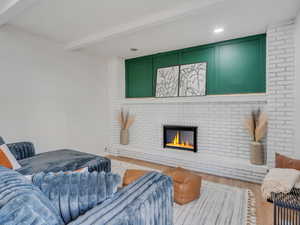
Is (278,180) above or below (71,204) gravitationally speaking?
below

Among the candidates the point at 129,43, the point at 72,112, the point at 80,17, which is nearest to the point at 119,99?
the point at 72,112

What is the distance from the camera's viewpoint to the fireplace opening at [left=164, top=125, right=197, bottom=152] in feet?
11.7

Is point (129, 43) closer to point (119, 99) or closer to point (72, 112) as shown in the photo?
point (119, 99)

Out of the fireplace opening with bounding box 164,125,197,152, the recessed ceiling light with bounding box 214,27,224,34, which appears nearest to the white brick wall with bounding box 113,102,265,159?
the fireplace opening with bounding box 164,125,197,152

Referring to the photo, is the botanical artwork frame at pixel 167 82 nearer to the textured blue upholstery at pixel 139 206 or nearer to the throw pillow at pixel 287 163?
the throw pillow at pixel 287 163

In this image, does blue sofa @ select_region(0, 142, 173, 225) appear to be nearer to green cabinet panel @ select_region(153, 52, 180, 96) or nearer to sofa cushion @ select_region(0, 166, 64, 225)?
sofa cushion @ select_region(0, 166, 64, 225)

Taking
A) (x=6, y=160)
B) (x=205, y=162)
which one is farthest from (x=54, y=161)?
(x=205, y=162)

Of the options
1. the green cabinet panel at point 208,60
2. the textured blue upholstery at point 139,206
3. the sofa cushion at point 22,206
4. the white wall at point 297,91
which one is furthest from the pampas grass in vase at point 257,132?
the sofa cushion at point 22,206

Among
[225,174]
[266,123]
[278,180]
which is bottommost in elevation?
[225,174]

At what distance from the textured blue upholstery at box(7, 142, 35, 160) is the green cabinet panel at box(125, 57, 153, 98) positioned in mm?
2541

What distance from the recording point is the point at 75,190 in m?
0.93

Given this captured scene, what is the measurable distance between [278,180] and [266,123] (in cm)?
127

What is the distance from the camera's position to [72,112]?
3.74m

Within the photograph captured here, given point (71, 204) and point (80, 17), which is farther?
point (80, 17)
